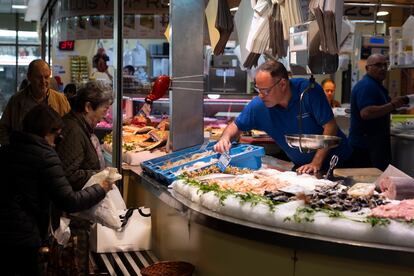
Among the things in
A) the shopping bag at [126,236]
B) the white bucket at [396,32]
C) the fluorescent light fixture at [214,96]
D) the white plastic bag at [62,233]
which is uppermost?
the white bucket at [396,32]

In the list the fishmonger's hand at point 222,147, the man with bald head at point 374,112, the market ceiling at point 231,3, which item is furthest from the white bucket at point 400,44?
the fishmonger's hand at point 222,147

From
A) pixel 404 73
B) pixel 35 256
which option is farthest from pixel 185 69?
pixel 404 73

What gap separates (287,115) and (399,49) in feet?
10.1

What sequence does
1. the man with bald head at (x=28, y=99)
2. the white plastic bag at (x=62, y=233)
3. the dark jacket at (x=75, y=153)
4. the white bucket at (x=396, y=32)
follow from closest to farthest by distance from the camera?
the white plastic bag at (x=62, y=233) → the dark jacket at (x=75, y=153) → the man with bald head at (x=28, y=99) → the white bucket at (x=396, y=32)

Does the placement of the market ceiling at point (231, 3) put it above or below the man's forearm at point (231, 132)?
above

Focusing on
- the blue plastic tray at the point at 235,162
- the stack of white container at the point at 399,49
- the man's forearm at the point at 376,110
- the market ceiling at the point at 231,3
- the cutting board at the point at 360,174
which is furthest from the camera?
the market ceiling at the point at 231,3

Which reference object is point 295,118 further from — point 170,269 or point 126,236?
point 170,269

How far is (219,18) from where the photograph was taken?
198 inches

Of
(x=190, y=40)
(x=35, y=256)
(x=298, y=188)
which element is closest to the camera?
(x=298, y=188)

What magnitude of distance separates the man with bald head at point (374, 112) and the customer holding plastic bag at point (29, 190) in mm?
4347

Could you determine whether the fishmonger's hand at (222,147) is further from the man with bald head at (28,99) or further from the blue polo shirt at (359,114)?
the blue polo shirt at (359,114)

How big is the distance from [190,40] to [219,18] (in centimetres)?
48

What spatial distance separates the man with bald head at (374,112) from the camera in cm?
718

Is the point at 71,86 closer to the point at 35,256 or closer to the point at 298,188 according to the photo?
the point at 35,256
